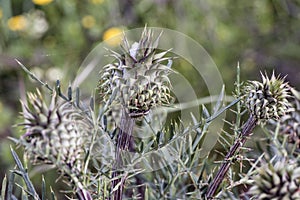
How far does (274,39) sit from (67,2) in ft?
2.80

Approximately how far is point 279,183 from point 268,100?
17 centimetres

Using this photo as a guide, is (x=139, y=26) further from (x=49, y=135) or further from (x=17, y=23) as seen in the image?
(x=49, y=135)

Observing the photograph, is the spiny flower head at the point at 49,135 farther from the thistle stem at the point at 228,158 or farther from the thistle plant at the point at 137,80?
the thistle stem at the point at 228,158

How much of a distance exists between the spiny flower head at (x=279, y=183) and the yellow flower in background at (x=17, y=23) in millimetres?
1659

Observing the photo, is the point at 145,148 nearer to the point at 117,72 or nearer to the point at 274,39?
the point at 117,72

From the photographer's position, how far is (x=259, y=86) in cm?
60

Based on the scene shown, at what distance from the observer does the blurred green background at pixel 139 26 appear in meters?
1.82

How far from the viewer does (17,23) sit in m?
1.97

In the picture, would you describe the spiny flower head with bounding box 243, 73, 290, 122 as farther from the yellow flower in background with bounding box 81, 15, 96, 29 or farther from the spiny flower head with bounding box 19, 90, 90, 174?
the yellow flower in background with bounding box 81, 15, 96, 29

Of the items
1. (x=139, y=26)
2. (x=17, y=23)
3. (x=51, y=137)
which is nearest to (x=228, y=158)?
(x=51, y=137)

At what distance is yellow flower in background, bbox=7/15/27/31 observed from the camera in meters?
1.95

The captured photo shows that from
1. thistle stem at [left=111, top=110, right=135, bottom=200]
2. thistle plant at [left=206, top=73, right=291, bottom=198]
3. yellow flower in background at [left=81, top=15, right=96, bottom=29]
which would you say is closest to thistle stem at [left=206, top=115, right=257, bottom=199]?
thistle plant at [left=206, top=73, right=291, bottom=198]

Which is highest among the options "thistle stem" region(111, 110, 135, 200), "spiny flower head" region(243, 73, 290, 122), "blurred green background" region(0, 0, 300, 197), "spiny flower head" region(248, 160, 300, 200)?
"blurred green background" region(0, 0, 300, 197)

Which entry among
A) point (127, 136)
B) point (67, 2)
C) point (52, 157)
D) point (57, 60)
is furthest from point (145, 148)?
point (67, 2)
